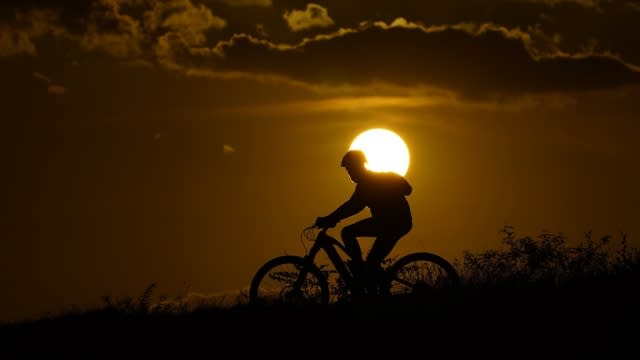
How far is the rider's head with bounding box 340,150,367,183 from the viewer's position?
13.3 m

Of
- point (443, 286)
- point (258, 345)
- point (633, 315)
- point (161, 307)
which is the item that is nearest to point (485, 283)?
point (443, 286)

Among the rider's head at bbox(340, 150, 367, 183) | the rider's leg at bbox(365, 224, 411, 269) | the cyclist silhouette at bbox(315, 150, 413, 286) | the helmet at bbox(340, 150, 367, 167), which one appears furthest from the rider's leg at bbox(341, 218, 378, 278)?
the helmet at bbox(340, 150, 367, 167)

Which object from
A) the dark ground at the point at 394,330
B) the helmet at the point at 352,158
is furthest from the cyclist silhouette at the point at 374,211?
the dark ground at the point at 394,330

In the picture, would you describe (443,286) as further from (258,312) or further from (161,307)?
(161,307)

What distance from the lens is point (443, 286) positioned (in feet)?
43.7

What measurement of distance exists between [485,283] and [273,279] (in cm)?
281

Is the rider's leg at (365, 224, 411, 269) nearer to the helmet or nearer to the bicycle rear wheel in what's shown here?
the bicycle rear wheel

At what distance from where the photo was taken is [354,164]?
525 inches

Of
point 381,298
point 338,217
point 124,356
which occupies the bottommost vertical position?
point 124,356

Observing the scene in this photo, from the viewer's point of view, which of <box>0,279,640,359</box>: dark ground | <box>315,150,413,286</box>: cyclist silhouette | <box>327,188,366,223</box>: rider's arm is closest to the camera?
<box>0,279,640,359</box>: dark ground

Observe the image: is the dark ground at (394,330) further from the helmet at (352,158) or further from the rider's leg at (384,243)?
the helmet at (352,158)

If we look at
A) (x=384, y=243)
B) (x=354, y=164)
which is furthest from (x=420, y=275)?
(x=354, y=164)

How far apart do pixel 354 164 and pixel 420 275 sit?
1.67m

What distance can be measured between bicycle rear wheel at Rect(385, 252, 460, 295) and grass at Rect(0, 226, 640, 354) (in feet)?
0.84
